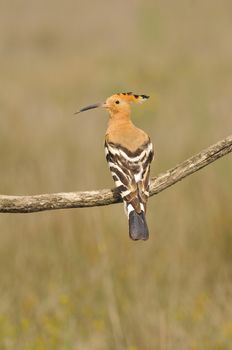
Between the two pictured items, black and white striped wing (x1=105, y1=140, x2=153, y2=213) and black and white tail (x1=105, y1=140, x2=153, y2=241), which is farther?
black and white striped wing (x1=105, y1=140, x2=153, y2=213)

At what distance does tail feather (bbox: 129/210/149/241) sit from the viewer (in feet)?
9.54

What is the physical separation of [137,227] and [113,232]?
9.82ft

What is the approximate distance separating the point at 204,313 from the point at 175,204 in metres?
1.76

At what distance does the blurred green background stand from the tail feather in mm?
1679

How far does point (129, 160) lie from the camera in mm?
3350

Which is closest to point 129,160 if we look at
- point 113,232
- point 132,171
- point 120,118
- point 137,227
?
point 132,171

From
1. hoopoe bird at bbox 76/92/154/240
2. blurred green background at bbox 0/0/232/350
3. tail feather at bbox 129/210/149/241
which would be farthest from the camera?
blurred green background at bbox 0/0/232/350

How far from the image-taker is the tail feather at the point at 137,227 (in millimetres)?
2908

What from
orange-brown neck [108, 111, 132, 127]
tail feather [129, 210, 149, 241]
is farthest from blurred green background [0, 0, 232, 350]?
tail feather [129, 210, 149, 241]

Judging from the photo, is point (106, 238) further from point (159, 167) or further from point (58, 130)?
point (58, 130)

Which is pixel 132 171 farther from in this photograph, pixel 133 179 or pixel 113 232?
pixel 113 232

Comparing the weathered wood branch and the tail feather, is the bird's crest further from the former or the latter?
the weathered wood branch

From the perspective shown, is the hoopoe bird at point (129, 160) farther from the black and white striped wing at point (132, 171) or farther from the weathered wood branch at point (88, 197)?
the weathered wood branch at point (88, 197)

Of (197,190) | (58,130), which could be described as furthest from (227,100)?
(197,190)
